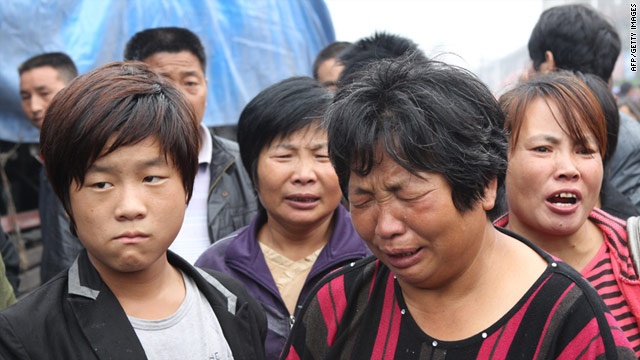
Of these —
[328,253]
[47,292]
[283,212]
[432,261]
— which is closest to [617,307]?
[432,261]

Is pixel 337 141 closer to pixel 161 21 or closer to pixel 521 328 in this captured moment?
pixel 521 328

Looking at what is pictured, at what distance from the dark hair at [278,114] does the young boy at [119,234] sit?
25.4 inches

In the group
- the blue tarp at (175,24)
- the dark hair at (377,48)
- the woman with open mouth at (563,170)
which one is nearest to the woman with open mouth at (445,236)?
the woman with open mouth at (563,170)

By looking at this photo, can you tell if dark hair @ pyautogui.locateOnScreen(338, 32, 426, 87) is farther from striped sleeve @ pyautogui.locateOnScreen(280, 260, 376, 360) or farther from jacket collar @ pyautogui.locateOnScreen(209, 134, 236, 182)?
striped sleeve @ pyautogui.locateOnScreen(280, 260, 376, 360)

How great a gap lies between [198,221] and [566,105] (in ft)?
6.53

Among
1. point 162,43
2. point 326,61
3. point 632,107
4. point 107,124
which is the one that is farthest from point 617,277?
point 632,107

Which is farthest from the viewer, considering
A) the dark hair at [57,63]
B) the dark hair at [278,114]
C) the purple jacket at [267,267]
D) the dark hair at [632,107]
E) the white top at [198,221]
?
the dark hair at [632,107]

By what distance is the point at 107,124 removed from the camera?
1877 mm

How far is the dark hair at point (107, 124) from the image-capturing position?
6.13 feet

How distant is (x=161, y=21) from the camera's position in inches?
197

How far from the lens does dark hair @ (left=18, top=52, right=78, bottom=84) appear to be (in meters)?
4.55

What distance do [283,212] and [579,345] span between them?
147cm

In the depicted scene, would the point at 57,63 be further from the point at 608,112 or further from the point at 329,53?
the point at 608,112

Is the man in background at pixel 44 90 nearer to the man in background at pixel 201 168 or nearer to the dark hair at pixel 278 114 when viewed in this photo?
the man in background at pixel 201 168
